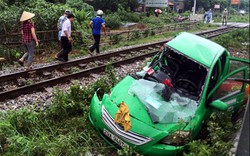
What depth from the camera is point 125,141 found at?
4.49 m

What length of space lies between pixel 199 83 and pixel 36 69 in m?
5.29

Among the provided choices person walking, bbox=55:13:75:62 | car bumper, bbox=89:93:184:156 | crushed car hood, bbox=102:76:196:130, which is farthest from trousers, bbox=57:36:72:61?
car bumper, bbox=89:93:184:156

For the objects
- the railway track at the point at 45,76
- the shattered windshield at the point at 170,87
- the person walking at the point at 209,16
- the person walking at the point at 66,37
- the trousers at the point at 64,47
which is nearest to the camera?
the shattered windshield at the point at 170,87

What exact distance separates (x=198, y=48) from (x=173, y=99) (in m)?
1.37

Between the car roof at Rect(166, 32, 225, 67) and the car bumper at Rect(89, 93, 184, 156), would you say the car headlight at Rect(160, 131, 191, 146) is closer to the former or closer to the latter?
the car bumper at Rect(89, 93, 184, 156)

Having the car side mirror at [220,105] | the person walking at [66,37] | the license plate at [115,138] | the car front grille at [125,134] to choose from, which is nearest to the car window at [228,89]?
the car side mirror at [220,105]

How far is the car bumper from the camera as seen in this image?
431cm

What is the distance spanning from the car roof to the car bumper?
197 cm

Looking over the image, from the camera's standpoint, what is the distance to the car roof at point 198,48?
548cm

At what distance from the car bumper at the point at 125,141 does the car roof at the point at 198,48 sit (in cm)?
197

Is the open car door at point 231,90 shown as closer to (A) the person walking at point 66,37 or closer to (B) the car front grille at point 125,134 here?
(B) the car front grille at point 125,134

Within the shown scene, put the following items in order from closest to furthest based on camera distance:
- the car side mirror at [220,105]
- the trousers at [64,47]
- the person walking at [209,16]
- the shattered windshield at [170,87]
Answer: the car side mirror at [220,105]
the shattered windshield at [170,87]
the trousers at [64,47]
the person walking at [209,16]

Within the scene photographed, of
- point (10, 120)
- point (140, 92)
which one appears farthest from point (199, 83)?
point (10, 120)

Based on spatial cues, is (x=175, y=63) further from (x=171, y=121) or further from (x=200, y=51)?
(x=171, y=121)
